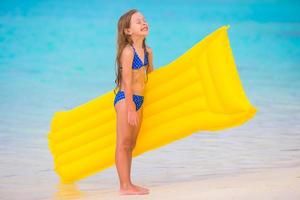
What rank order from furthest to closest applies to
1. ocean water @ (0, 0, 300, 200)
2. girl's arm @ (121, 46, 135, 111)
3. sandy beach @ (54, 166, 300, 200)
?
ocean water @ (0, 0, 300, 200)
girl's arm @ (121, 46, 135, 111)
sandy beach @ (54, 166, 300, 200)

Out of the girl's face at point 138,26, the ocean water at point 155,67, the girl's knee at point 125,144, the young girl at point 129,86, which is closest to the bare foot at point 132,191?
the young girl at point 129,86

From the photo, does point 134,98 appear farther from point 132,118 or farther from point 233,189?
point 233,189

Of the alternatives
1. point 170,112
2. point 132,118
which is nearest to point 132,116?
point 132,118

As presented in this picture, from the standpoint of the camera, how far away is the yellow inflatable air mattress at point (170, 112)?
460 cm

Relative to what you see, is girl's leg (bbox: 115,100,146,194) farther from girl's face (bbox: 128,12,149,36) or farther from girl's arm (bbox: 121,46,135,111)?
girl's face (bbox: 128,12,149,36)

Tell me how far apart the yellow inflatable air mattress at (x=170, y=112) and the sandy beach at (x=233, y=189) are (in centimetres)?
20

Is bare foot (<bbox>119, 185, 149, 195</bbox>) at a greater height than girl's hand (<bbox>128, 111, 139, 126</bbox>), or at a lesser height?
lesser

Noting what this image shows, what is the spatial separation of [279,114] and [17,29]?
9.56m

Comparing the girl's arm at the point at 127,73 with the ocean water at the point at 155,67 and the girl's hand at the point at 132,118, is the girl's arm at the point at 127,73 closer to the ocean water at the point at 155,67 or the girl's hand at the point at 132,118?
the girl's hand at the point at 132,118

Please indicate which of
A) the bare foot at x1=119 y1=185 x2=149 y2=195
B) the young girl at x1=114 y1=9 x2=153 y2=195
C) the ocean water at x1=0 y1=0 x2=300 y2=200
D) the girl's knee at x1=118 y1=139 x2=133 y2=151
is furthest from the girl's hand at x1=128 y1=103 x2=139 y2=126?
the ocean water at x1=0 y1=0 x2=300 y2=200

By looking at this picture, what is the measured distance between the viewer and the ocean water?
5.67 m

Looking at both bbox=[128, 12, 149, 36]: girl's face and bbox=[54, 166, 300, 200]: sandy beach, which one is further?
bbox=[128, 12, 149, 36]: girl's face

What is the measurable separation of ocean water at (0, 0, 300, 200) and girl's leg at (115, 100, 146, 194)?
45cm

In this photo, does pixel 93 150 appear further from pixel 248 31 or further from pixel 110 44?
pixel 248 31
